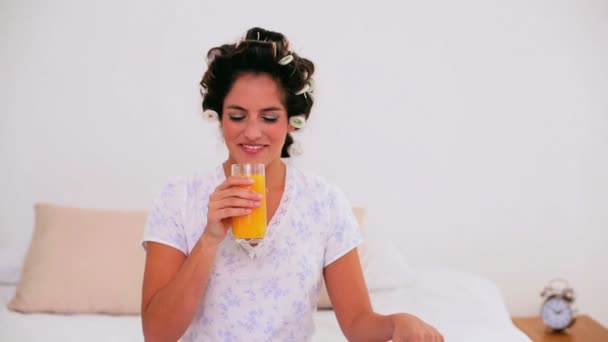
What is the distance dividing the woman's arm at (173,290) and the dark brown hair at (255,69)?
0.36 meters

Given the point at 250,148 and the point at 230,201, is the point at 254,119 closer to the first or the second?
the point at 250,148

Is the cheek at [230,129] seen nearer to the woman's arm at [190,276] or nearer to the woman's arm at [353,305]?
the woman's arm at [190,276]

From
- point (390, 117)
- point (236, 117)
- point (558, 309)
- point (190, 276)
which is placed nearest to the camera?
point (190, 276)

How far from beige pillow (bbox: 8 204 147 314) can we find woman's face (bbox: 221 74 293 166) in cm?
110

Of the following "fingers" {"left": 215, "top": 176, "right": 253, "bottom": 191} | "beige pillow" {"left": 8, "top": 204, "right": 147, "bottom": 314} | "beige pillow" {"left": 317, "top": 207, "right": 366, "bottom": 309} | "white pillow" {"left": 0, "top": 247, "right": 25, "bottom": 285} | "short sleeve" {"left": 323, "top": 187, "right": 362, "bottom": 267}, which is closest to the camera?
"fingers" {"left": 215, "top": 176, "right": 253, "bottom": 191}

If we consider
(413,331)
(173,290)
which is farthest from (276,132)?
(413,331)

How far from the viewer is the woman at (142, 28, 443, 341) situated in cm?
151

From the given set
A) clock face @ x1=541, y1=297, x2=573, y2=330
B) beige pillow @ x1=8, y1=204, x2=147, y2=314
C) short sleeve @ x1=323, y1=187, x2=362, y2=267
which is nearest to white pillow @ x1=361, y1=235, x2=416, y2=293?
clock face @ x1=541, y1=297, x2=573, y2=330

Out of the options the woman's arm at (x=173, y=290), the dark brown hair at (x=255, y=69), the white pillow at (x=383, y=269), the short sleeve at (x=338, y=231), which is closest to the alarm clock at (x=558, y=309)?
the white pillow at (x=383, y=269)

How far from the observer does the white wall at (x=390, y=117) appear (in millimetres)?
2967

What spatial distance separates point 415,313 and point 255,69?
1190mm

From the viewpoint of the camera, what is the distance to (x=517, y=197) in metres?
3.31

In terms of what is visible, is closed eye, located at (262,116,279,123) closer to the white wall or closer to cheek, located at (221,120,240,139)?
cheek, located at (221,120,240,139)

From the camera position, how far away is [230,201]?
1.43 meters
